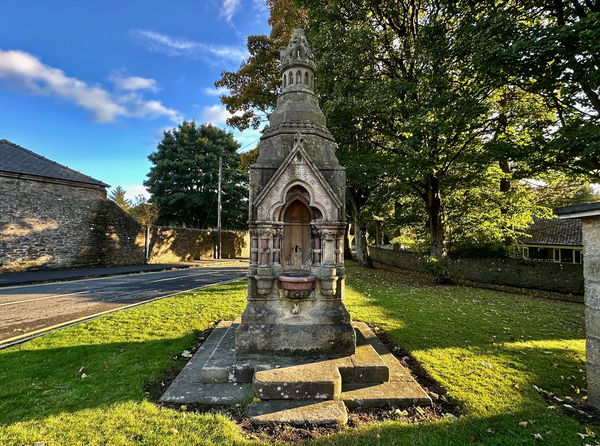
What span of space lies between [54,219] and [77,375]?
18.4m

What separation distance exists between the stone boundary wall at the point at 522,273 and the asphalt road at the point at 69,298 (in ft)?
49.0

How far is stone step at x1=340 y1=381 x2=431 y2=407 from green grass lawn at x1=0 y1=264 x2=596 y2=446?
0.42 m

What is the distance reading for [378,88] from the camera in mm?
12492

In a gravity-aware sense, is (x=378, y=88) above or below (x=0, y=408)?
above

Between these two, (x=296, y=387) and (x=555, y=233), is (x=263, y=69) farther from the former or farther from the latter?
(x=555, y=233)

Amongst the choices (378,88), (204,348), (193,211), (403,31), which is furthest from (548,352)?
(193,211)

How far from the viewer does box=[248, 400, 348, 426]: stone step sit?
3541 millimetres

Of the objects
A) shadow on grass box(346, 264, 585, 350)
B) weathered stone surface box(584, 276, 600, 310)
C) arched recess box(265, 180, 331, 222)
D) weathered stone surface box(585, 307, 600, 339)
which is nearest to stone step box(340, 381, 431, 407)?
shadow on grass box(346, 264, 585, 350)

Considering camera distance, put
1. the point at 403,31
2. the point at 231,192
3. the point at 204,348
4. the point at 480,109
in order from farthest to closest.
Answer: the point at 231,192
the point at 403,31
the point at 480,109
the point at 204,348

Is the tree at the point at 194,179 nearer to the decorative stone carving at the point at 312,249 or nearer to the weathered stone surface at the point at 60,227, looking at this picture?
the weathered stone surface at the point at 60,227

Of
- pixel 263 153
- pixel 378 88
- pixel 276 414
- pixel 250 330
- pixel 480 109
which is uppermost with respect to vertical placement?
pixel 378 88

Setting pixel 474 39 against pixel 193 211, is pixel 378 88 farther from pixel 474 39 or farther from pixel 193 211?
pixel 193 211

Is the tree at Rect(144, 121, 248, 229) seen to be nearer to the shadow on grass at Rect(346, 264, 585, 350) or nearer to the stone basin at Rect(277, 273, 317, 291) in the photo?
the shadow on grass at Rect(346, 264, 585, 350)

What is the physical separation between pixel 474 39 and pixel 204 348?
12.5m
